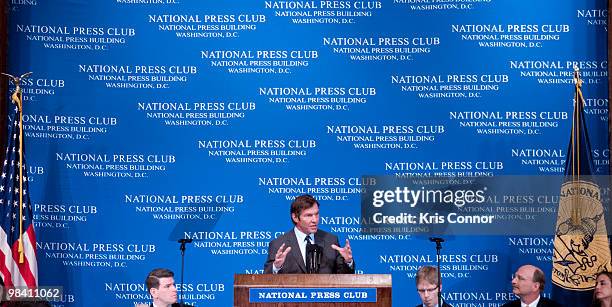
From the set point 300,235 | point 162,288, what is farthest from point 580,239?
point 162,288

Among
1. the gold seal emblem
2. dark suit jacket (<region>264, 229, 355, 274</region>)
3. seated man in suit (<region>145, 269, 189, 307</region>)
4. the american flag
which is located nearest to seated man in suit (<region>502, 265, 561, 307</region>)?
the gold seal emblem

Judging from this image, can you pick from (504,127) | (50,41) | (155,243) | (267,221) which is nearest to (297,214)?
(267,221)

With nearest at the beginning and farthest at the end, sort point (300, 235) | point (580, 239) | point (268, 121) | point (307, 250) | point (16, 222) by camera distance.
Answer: point (307, 250)
point (300, 235)
point (580, 239)
point (16, 222)
point (268, 121)

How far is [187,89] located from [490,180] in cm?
267

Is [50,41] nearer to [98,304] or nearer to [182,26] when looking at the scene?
[182,26]

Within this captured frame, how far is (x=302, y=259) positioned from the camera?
20.7 feet

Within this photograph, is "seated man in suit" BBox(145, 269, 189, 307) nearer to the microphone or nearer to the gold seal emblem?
the microphone

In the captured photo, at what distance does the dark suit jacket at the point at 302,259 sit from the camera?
20.2 feet

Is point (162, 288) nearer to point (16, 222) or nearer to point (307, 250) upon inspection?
point (307, 250)

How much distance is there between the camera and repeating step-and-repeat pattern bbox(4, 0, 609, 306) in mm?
7500

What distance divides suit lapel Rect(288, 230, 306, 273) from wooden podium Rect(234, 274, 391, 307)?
1.05 metres

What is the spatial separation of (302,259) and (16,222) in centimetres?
232

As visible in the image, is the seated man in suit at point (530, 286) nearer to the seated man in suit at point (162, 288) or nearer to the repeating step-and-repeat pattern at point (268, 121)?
the repeating step-and-repeat pattern at point (268, 121)

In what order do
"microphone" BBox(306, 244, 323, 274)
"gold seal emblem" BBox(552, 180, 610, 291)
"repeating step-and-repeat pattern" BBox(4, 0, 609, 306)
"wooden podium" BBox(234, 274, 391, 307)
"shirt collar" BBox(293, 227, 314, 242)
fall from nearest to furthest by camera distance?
"wooden podium" BBox(234, 274, 391, 307), "microphone" BBox(306, 244, 323, 274), "shirt collar" BBox(293, 227, 314, 242), "gold seal emblem" BBox(552, 180, 610, 291), "repeating step-and-repeat pattern" BBox(4, 0, 609, 306)
